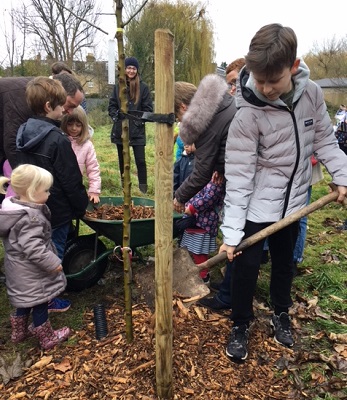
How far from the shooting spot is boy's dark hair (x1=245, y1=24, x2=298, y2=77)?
76.9 inches

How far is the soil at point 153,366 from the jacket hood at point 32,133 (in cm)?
136

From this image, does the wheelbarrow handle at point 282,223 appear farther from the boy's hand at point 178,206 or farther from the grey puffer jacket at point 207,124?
the boy's hand at point 178,206

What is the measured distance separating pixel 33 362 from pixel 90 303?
2.35 ft

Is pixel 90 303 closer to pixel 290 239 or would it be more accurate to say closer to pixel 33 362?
pixel 33 362

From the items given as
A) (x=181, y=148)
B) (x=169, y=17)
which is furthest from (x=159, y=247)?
(x=169, y=17)

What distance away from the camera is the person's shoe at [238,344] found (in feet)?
8.32

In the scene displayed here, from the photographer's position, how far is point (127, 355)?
2504 mm

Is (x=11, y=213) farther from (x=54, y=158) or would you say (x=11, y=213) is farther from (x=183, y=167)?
(x=183, y=167)

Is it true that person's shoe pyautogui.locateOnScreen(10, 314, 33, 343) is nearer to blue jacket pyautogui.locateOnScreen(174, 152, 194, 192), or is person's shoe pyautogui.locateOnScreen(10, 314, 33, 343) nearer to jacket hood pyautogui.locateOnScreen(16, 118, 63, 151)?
jacket hood pyautogui.locateOnScreen(16, 118, 63, 151)

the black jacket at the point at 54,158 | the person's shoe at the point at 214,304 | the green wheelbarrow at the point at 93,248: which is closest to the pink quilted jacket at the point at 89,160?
the green wheelbarrow at the point at 93,248

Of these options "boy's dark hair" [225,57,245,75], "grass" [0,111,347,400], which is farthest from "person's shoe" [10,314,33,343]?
"boy's dark hair" [225,57,245,75]

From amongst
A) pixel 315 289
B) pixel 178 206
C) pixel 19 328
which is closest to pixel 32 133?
pixel 178 206

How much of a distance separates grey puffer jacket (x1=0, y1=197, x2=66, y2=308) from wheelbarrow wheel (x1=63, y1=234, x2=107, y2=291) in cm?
64

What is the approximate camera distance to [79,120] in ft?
11.2
